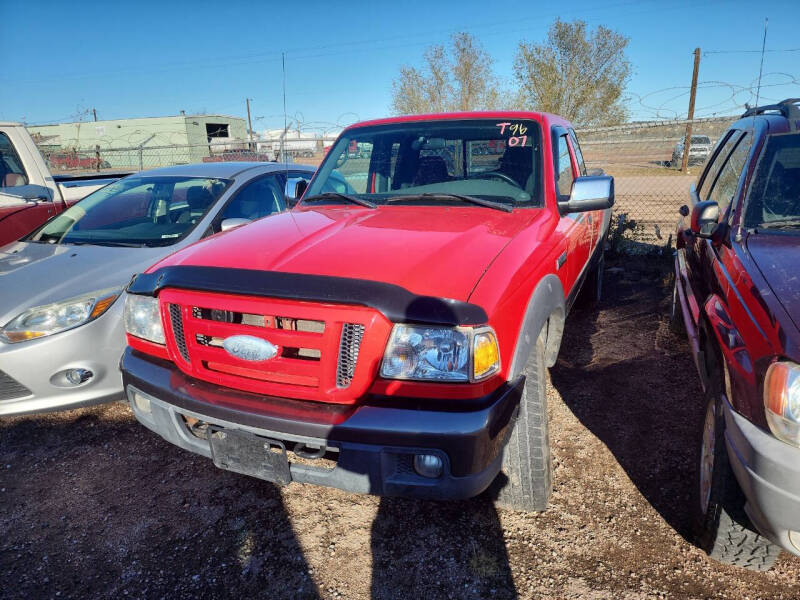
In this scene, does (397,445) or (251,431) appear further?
(251,431)

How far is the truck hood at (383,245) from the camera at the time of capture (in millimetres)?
1973

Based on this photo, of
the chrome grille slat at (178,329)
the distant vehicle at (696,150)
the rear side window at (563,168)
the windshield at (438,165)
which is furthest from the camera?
the distant vehicle at (696,150)

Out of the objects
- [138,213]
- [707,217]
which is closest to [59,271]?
[138,213]

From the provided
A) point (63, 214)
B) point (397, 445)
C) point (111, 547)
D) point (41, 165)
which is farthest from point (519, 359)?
point (41, 165)

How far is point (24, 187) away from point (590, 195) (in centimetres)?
512

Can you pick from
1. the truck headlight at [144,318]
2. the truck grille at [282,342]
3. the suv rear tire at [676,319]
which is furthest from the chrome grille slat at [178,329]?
the suv rear tire at [676,319]

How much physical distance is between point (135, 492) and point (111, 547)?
0.40m

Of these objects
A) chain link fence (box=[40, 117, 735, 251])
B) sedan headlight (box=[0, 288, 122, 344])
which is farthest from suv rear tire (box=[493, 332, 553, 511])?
chain link fence (box=[40, 117, 735, 251])

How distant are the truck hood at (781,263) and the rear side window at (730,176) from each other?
0.56 m

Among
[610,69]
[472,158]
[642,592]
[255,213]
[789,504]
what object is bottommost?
[642,592]

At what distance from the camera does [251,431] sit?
6.51ft

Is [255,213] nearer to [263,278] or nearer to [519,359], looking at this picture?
[263,278]

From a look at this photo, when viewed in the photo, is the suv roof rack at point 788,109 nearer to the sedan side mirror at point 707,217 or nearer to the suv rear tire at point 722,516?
the sedan side mirror at point 707,217

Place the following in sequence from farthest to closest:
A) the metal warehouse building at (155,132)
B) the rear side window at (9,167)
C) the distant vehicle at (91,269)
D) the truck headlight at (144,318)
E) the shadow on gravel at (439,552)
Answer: the metal warehouse building at (155,132)
the rear side window at (9,167)
the distant vehicle at (91,269)
the truck headlight at (144,318)
the shadow on gravel at (439,552)
